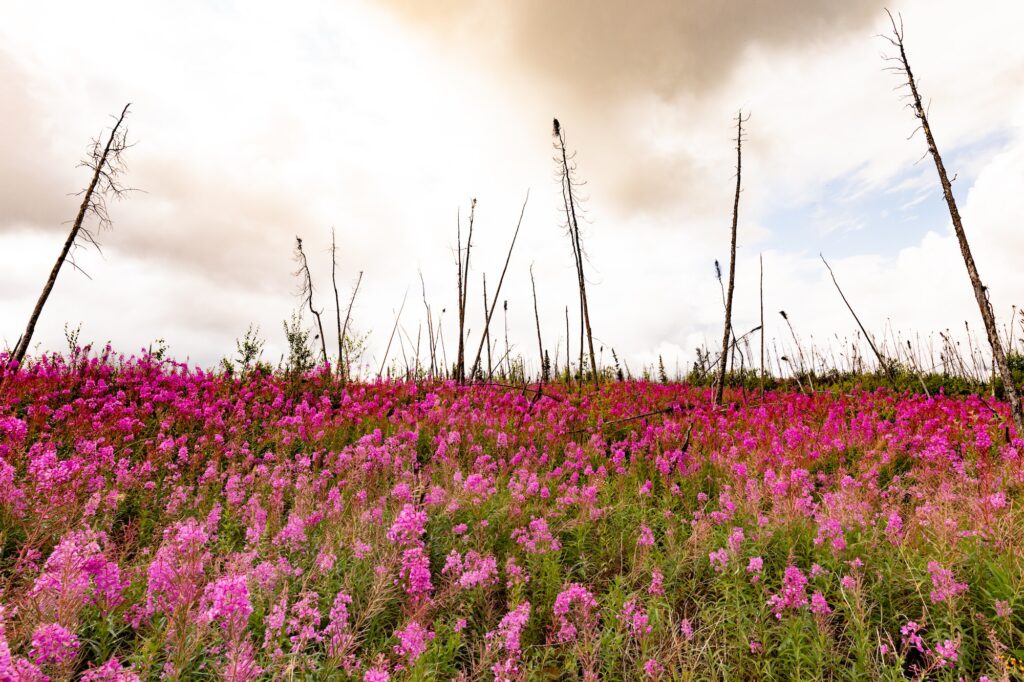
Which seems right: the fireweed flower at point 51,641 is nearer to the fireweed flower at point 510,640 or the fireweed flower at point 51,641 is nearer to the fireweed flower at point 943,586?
the fireweed flower at point 510,640

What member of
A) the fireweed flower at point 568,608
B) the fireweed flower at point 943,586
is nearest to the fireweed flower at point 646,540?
the fireweed flower at point 568,608

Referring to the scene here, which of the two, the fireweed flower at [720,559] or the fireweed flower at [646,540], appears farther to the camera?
the fireweed flower at [646,540]

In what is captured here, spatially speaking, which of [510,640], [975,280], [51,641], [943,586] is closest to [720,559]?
[943,586]

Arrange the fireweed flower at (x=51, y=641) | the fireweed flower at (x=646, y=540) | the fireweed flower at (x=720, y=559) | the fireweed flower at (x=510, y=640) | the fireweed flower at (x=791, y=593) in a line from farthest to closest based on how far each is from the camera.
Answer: the fireweed flower at (x=646, y=540) < the fireweed flower at (x=720, y=559) < the fireweed flower at (x=791, y=593) < the fireweed flower at (x=510, y=640) < the fireweed flower at (x=51, y=641)

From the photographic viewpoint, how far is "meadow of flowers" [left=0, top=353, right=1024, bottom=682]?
238cm

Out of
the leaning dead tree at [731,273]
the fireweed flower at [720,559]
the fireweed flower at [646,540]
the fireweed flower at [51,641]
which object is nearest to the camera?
the fireweed flower at [51,641]

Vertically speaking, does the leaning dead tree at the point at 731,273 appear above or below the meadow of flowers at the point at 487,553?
above

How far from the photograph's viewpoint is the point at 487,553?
3504 mm

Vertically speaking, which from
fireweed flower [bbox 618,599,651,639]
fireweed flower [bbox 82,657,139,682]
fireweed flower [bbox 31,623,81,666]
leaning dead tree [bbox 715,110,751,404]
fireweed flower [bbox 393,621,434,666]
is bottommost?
fireweed flower [bbox 618,599,651,639]

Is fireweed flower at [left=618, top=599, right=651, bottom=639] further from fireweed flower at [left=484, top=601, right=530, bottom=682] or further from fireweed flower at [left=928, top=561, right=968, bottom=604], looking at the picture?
fireweed flower at [left=928, top=561, right=968, bottom=604]

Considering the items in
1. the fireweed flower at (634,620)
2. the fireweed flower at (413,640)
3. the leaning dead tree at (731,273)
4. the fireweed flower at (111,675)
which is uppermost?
the leaning dead tree at (731,273)

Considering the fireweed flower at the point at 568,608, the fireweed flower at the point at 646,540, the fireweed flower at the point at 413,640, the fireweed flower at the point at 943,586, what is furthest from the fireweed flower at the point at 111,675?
the fireweed flower at the point at 943,586

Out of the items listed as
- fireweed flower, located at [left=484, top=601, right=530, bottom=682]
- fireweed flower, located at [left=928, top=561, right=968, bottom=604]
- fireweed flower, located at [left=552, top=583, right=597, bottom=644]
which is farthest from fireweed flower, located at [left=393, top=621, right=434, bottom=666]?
fireweed flower, located at [left=928, top=561, right=968, bottom=604]

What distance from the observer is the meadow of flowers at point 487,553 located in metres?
2.38
